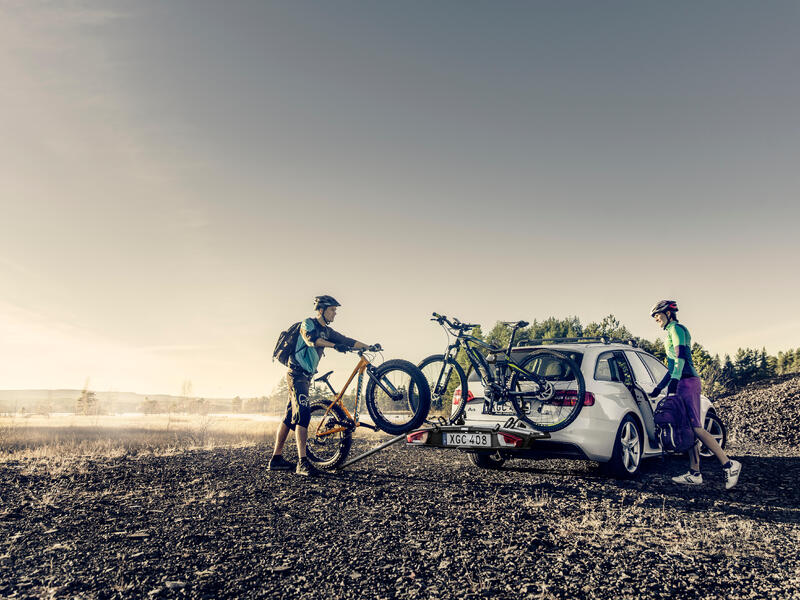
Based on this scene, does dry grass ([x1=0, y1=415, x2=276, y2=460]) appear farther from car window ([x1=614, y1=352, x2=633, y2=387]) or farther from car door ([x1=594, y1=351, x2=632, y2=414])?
car window ([x1=614, y1=352, x2=633, y2=387])

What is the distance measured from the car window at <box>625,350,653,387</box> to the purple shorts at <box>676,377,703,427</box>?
2.04 ft

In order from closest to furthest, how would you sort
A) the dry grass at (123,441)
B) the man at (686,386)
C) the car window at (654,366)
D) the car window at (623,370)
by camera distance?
the man at (686,386) → the car window at (623,370) → the car window at (654,366) → the dry grass at (123,441)

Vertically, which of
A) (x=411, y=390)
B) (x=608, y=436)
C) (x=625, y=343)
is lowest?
(x=608, y=436)

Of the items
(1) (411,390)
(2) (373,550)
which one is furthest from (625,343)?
(2) (373,550)

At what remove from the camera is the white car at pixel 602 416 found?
6.01 metres

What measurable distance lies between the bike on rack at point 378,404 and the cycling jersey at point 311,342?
245mm

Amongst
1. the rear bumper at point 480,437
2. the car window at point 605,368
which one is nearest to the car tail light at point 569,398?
the car window at point 605,368

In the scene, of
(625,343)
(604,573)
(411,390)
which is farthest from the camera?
(625,343)

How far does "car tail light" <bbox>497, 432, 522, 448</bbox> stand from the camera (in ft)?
18.2

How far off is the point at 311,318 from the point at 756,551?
5.19 m

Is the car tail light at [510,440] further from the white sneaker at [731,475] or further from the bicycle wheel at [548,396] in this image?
the white sneaker at [731,475]

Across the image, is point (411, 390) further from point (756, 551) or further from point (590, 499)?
point (756, 551)

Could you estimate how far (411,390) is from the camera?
604cm

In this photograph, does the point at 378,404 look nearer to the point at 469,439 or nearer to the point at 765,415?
the point at 469,439
